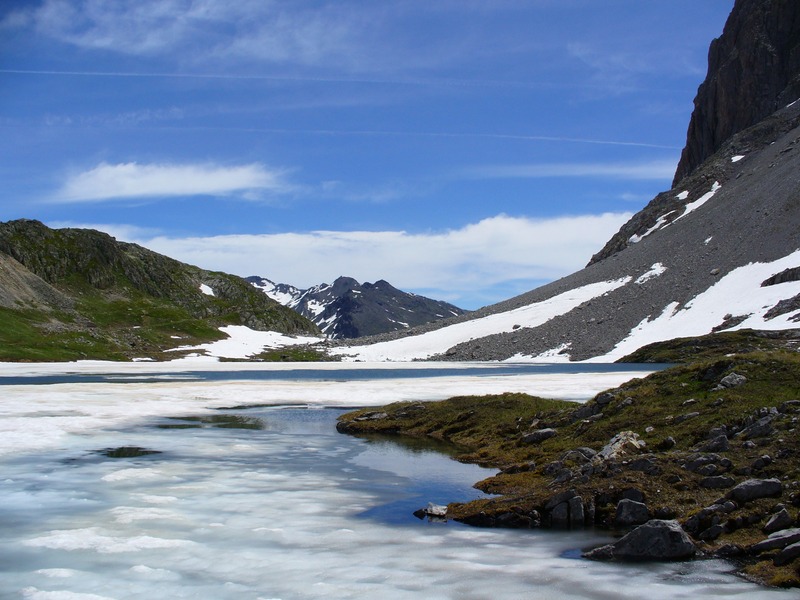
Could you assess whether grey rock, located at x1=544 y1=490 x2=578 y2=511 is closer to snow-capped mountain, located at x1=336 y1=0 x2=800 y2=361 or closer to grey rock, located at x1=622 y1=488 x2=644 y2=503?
grey rock, located at x1=622 y1=488 x2=644 y2=503

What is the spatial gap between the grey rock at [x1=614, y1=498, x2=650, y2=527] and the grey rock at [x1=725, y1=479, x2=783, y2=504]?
7.47ft

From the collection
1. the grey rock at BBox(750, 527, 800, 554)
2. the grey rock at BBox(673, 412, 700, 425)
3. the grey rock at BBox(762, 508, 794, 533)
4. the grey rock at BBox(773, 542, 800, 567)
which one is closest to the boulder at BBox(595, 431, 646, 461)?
the grey rock at BBox(673, 412, 700, 425)

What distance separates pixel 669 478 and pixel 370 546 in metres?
8.82

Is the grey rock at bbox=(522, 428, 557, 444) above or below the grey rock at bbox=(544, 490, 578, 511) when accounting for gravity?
above

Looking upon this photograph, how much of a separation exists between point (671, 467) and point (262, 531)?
39.0ft

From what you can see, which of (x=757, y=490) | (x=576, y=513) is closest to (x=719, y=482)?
(x=757, y=490)

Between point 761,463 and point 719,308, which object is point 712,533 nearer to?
point 761,463

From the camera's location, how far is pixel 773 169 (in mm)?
175750

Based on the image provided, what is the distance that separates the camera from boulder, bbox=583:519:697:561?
50.7 ft

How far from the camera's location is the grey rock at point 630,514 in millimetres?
18266

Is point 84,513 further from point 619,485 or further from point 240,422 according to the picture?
point 240,422

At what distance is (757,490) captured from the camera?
1702 centimetres

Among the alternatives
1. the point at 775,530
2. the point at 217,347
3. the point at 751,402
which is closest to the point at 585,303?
the point at 217,347

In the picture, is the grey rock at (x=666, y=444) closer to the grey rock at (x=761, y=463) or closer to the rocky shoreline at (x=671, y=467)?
the rocky shoreline at (x=671, y=467)
